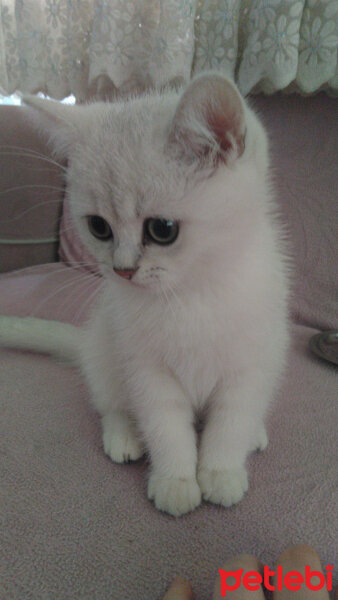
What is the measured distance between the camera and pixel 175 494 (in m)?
0.60

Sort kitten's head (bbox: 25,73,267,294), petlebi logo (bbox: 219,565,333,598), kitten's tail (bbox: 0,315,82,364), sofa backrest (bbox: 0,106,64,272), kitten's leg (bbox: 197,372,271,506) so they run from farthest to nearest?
sofa backrest (bbox: 0,106,64,272), kitten's tail (bbox: 0,315,82,364), kitten's leg (bbox: 197,372,271,506), kitten's head (bbox: 25,73,267,294), petlebi logo (bbox: 219,565,333,598)

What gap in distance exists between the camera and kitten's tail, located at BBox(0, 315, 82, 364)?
1027 mm

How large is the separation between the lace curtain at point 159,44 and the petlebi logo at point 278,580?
43.7 inches

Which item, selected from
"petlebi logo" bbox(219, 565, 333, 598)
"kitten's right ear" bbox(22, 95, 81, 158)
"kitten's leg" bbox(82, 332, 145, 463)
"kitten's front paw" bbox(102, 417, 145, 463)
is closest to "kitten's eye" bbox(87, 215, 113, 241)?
"kitten's right ear" bbox(22, 95, 81, 158)

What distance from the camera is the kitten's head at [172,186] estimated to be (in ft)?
1.79

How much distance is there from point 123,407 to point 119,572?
317 mm

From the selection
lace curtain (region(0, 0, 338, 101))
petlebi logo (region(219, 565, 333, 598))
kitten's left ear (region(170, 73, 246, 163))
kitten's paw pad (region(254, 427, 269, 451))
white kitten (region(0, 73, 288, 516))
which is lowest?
kitten's paw pad (region(254, 427, 269, 451))

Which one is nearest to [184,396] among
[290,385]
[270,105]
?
[290,385]

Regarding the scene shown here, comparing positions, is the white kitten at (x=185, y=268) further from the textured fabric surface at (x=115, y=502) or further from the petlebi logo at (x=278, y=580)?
the petlebi logo at (x=278, y=580)

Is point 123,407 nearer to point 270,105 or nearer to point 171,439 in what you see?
point 171,439

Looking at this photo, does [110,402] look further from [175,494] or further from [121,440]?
[175,494]

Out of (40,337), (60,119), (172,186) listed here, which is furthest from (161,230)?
(40,337)

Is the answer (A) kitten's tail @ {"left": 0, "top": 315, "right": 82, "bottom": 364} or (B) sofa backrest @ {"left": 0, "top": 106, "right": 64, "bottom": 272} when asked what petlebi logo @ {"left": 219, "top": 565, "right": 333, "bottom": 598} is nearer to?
(A) kitten's tail @ {"left": 0, "top": 315, "right": 82, "bottom": 364}

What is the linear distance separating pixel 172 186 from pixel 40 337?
0.64 metres
